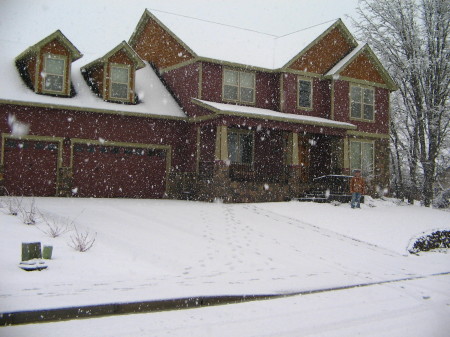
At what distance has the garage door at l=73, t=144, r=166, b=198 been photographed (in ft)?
65.3

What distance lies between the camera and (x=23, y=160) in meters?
18.6

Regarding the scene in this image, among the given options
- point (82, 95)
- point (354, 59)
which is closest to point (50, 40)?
point (82, 95)

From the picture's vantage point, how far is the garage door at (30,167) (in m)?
18.4

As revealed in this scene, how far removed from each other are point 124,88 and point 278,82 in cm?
735

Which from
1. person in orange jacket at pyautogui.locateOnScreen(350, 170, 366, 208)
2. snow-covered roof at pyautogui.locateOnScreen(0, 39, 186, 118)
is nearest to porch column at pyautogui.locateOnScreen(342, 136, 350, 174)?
person in orange jacket at pyautogui.locateOnScreen(350, 170, 366, 208)

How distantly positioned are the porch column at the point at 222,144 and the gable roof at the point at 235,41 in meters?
4.11

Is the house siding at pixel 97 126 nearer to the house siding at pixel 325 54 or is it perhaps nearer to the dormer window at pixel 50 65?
the dormer window at pixel 50 65

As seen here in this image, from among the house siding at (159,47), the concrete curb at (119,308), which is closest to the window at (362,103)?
the house siding at (159,47)

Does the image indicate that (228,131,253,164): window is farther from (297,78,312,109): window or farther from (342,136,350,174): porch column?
(342,136,350,174): porch column

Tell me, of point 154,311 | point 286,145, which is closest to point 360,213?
point 286,145

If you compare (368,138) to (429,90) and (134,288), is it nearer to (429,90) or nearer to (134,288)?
(429,90)

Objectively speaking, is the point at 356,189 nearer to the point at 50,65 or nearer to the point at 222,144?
the point at 222,144

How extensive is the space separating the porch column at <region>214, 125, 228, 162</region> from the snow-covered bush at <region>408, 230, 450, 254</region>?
8154mm

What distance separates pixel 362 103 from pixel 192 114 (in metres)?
9.33
